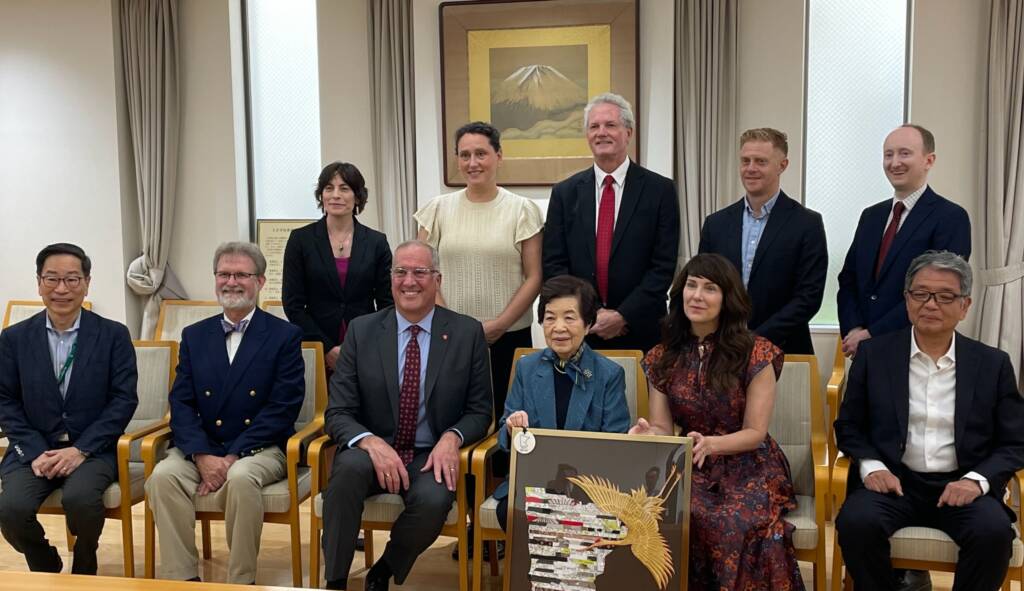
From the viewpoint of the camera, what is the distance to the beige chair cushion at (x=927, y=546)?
2588mm

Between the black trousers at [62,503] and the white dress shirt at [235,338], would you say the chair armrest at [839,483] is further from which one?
the black trousers at [62,503]

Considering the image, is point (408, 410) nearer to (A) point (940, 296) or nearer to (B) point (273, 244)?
(A) point (940, 296)

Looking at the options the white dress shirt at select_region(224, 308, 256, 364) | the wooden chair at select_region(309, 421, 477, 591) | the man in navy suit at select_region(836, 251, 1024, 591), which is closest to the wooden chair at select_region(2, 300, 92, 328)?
the white dress shirt at select_region(224, 308, 256, 364)

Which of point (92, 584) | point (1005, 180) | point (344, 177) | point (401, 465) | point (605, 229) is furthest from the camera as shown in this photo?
point (1005, 180)

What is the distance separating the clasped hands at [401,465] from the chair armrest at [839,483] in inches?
50.2

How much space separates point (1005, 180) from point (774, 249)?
2.07m

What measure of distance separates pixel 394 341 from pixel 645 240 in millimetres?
1084

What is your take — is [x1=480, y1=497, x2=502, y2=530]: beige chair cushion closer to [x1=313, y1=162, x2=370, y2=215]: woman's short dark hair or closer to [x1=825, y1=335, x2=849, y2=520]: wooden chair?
[x1=825, y1=335, x2=849, y2=520]: wooden chair

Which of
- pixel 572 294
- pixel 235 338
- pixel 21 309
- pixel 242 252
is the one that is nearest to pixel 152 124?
pixel 21 309

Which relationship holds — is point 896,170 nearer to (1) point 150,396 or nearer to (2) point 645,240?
(2) point 645,240

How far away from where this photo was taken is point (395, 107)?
5.31 m

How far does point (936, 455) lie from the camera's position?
2.78m

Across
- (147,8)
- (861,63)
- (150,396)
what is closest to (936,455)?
(861,63)

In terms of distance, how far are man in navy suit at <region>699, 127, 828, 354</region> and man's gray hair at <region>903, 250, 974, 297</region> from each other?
46cm
